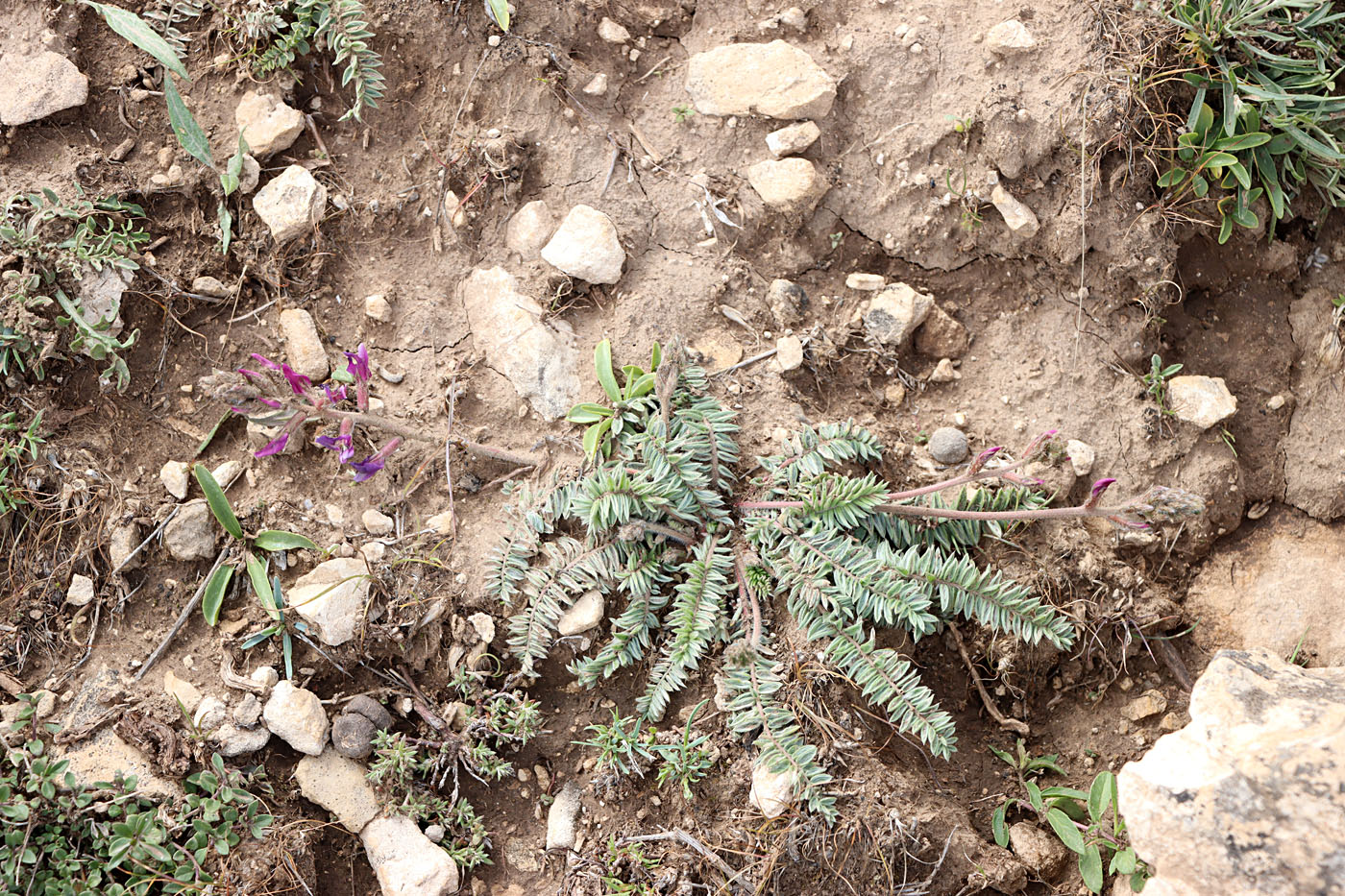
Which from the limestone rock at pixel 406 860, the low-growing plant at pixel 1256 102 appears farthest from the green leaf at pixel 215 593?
the low-growing plant at pixel 1256 102

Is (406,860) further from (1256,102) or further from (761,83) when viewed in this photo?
(1256,102)

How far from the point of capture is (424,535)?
3230 millimetres

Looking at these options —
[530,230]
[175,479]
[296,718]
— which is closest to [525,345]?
[530,230]

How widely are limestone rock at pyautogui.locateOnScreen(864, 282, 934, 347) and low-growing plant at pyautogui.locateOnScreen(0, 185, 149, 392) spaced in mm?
2621

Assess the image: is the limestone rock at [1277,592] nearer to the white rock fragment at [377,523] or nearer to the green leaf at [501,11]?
the white rock fragment at [377,523]

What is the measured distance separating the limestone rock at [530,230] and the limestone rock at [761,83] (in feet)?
2.33

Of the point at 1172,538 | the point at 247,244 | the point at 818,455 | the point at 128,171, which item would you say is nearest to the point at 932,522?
the point at 818,455

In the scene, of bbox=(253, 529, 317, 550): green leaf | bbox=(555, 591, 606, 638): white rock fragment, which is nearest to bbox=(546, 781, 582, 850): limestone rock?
bbox=(555, 591, 606, 638): white rock fragment

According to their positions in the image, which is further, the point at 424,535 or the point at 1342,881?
the point at 424,535

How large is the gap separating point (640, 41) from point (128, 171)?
6.37ft

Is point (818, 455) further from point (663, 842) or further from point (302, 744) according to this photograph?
point (302, 744)

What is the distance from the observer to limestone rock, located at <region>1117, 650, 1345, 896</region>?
2221mm

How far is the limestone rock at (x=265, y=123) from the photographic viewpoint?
3.39m

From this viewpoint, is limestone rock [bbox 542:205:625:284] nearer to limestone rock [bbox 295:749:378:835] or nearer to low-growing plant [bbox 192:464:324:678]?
low-growing plant [bbox 192:464:324:678]
